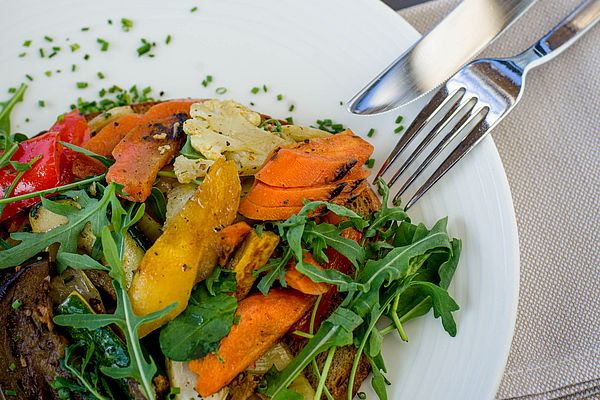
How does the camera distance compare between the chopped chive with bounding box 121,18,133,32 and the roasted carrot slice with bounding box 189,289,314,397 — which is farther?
the chopped chive with bounding box 121,18,133,32

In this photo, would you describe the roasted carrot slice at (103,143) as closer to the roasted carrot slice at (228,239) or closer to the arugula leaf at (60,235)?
the arugula leaf at (60,235)

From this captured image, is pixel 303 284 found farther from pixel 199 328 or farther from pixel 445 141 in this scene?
pixel 445 141

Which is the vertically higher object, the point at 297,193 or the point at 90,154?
the point at 90,154

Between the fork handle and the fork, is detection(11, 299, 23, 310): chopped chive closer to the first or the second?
the fork

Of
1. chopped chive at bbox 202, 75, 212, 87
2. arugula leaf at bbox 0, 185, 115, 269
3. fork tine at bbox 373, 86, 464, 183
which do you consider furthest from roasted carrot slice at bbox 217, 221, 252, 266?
chopped chive at bbox 202, 75, 212, 87

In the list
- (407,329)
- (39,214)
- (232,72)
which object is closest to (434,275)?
(407,329)

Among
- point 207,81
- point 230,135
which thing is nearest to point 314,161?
point 230,135

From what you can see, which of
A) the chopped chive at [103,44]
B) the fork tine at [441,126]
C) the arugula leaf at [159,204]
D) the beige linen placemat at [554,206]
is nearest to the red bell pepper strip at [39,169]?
the arugula leaf at [159,204]
